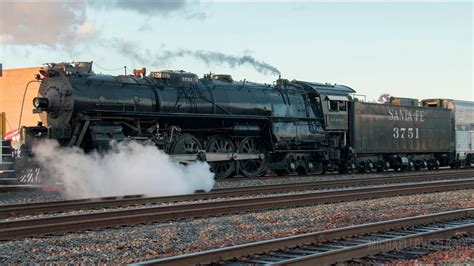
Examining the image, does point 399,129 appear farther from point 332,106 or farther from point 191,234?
point 191,234

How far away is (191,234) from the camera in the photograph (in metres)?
9.03

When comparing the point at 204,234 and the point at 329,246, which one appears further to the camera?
the point at 204,234

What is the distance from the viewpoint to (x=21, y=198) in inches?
584

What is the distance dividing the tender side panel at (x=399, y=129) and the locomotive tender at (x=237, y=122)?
5 cm

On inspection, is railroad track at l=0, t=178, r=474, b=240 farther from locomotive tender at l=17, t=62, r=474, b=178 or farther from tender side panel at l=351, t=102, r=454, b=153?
tender side panel at l=351, t=102, r=454, b=153

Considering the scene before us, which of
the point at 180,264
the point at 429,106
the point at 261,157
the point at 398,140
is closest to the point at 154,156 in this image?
the point at 261,157

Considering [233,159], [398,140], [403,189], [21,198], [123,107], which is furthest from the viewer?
[398,140]

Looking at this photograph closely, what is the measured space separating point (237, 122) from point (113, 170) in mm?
6500

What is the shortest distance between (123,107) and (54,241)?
9512 mm

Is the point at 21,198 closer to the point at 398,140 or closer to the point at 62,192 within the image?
the point at 62,192

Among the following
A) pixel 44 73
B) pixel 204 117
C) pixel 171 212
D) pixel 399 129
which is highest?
pixel 44 73

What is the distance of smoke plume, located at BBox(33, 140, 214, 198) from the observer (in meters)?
15.2

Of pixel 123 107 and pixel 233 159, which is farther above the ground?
pixel 123 107

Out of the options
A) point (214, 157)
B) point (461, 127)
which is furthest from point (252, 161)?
point (461, 127)
